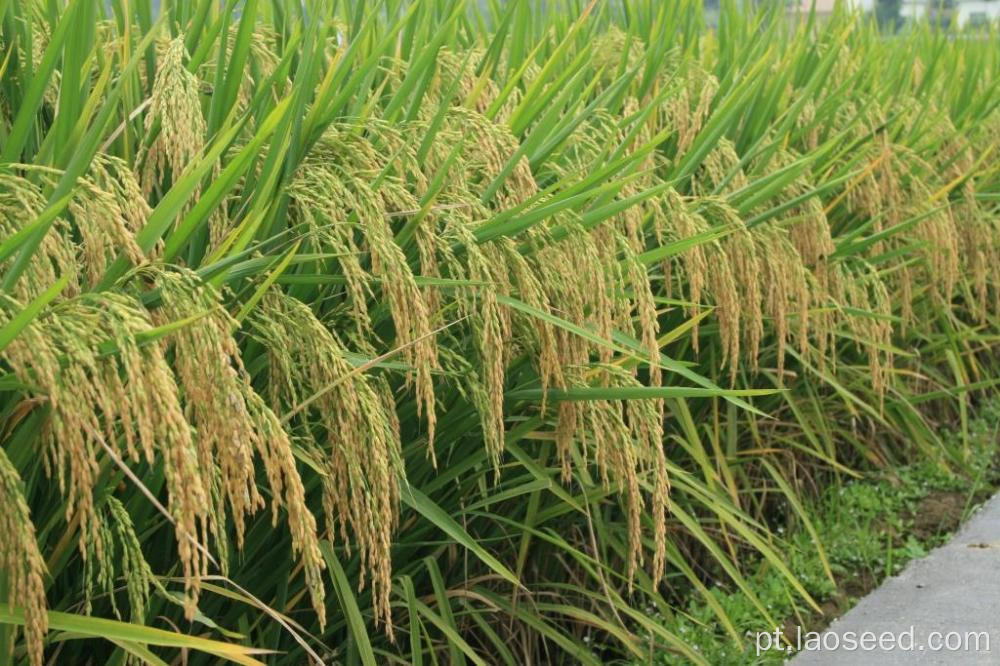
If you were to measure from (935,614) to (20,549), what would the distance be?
2.52 m

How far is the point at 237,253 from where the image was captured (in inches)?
73.5

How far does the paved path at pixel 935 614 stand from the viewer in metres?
3.08

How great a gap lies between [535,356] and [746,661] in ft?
3.53

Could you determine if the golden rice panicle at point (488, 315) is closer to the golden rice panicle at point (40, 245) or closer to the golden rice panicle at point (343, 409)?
the golden rice panicle at point (343, 409)

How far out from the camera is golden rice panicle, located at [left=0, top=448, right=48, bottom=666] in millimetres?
1362

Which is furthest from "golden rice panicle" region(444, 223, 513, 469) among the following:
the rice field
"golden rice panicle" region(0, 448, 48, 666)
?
"golden rice panicle" region(0, 448, 48, 666)

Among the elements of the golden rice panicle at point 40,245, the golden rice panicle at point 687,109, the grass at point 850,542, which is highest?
the golden rice panicle at point 687,109

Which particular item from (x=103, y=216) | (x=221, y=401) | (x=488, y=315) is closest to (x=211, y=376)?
(x=221, y=401)

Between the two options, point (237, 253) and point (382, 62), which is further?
point (382, 62)

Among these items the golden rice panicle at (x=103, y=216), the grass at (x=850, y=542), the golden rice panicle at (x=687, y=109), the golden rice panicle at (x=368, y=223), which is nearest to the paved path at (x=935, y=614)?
the grass at (x=850, y=542)

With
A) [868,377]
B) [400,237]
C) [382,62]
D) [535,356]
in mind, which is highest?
[382,62]

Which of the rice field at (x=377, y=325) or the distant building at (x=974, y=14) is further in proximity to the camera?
the distant building at (x=974, y=14)

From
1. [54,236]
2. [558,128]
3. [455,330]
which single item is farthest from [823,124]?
[54,236]

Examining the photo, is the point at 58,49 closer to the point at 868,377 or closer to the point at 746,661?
the point at 746,661
